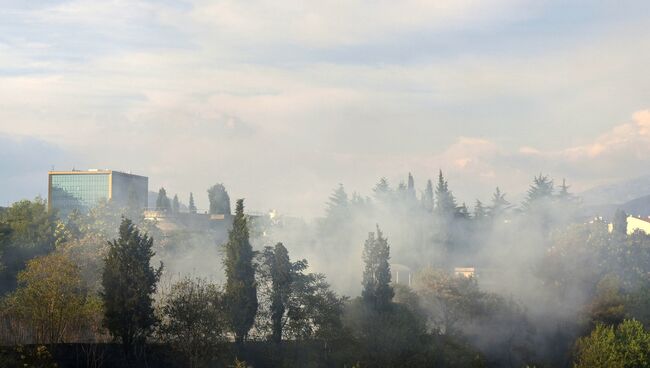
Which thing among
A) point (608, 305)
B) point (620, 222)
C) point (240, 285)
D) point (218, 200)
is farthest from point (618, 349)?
point (218, 200)

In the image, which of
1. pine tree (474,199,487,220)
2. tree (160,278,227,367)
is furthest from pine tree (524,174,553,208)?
tree (160,278,227,367)

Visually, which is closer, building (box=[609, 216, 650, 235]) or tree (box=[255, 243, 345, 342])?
tree (box=[255, 243, 345, 342])

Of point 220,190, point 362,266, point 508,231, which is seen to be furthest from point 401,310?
point 220,190

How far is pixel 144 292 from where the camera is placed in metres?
43.4

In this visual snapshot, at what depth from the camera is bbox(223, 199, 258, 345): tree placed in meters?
48.1

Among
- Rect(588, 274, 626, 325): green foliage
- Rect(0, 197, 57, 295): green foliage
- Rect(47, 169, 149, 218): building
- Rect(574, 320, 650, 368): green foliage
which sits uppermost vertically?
Rect(47, 169, 149, 218): building

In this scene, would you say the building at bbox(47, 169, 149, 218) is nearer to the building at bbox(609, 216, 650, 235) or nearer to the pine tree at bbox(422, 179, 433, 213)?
the pine tree at bbox(422, 179, 433, 213)

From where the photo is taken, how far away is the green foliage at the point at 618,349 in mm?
48969

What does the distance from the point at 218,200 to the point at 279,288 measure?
61.7 metres

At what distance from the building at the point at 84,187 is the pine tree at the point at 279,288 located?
95465 mm

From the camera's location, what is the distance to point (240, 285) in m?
48.2

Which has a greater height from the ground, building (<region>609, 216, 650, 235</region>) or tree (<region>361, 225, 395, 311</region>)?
building (<region>609, 216, 650, 235</region>)

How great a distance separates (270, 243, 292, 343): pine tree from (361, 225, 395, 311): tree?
6.35m

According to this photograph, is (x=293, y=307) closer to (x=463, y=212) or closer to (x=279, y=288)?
A: (x=279, y=288)
